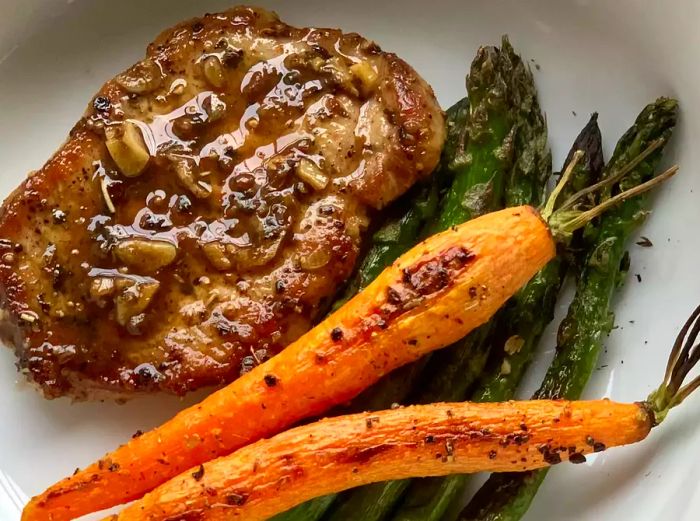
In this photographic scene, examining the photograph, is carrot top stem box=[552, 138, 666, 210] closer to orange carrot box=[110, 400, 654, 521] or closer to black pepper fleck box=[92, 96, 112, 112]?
orange carrot box=[110, 400, 654, 521]

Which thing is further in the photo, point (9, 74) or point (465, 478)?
point (9, 74)

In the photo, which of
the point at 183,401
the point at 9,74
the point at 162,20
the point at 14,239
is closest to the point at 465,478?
the point at 183,401

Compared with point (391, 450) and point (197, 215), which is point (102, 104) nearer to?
point (197, 215)

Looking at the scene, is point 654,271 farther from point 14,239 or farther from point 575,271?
point 14,239

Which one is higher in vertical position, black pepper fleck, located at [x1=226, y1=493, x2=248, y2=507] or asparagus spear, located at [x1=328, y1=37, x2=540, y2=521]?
asparagus spear, located at [x1=328, y1=37, x2=540, y2=521]

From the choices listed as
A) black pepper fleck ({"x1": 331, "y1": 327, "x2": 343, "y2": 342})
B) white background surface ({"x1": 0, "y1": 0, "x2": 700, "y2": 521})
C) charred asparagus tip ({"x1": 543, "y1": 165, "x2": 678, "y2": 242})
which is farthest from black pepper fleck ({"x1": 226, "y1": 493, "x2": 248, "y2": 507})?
charred asparagus tip ({"x1": 543, "y1": 165, "x2": 678, "y2": 242})

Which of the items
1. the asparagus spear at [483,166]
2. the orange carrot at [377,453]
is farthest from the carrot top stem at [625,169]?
the orange carrot at [377,453]
